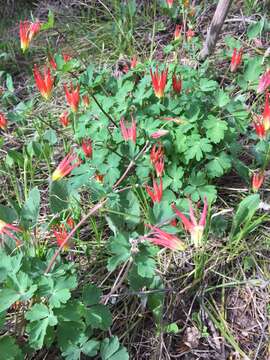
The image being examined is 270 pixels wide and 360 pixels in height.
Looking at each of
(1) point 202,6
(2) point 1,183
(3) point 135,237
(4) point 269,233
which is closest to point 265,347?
(4) point 269,233

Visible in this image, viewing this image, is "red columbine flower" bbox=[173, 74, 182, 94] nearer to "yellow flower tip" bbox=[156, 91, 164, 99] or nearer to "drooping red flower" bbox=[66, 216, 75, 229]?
"yellow flower tip" bbox=[156, 91, 164, 99]

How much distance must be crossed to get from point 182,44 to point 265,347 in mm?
1715

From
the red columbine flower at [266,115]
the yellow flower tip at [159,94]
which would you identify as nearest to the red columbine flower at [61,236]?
the yellow flower tip at [159,94]

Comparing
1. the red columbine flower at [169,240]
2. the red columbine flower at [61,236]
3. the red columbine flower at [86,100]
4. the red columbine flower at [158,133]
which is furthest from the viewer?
the red columbine flower at [86,100]

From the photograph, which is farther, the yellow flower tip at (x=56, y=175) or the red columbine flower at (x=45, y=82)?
the red columbine flower at (x=45, y=82)

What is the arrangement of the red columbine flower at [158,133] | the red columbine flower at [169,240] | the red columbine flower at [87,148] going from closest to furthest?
the red columbine flower at [169,240] < the red columbine flower at [158,133] < the red columbine flower at [87,148]

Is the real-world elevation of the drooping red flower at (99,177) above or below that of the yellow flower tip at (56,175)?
below

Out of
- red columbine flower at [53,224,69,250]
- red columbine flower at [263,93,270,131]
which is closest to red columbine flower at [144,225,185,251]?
red columbine flower at [53,224,69,250]

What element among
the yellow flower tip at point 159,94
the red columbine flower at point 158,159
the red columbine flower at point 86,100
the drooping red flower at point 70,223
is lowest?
the drooping red flower at point 70,223

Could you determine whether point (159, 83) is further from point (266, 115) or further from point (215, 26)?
point (215, 26)

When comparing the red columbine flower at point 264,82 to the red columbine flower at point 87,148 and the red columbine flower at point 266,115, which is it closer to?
the red columbine flower at point 266,115

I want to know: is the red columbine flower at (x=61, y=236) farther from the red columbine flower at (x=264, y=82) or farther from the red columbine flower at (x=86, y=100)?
the red columbine flower at (x=264, y=82)

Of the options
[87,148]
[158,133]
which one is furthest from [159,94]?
[87,148]

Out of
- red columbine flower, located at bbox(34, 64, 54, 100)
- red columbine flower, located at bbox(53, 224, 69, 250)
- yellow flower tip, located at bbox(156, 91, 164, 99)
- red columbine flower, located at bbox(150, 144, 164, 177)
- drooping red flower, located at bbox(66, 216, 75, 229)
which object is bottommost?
drooping red flower, located at bbox(66, 216, 75, 229)
